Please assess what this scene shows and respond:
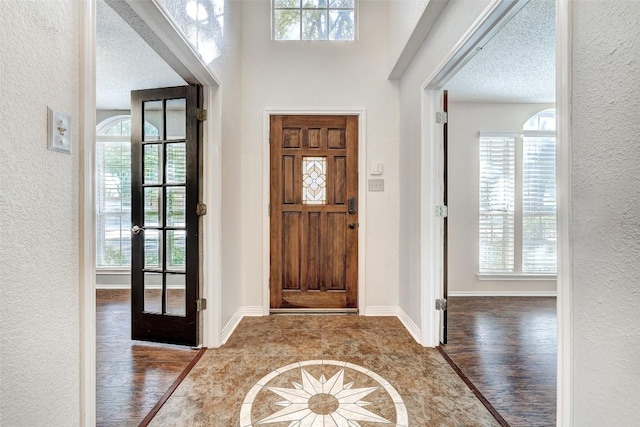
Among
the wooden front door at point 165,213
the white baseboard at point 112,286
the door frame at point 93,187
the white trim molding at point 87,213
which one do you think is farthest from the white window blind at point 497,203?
the white baseboard at point 112,286

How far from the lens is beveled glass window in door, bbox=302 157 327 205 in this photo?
311 cm

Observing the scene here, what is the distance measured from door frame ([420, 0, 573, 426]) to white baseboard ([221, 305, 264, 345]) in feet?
5.18

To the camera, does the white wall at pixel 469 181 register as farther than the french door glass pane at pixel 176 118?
Yes

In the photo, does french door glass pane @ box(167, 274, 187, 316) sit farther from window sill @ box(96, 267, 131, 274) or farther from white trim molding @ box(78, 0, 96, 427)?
window sill @ box(96, 267, 131, 274)

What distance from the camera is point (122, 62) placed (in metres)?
2.86

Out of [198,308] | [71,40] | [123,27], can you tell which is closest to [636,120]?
[71,40]

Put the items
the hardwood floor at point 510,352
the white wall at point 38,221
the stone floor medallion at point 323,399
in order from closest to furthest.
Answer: the white wall at point 38,221
the stone floor medallion at point 323,399
the hardwood floor at point 510,352

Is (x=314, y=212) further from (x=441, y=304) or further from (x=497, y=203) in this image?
(x=497, y=203)

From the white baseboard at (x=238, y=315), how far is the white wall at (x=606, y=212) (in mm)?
2227

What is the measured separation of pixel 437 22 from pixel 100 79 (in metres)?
3.31

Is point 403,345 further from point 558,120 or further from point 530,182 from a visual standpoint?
point 530,182

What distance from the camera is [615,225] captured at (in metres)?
0.88

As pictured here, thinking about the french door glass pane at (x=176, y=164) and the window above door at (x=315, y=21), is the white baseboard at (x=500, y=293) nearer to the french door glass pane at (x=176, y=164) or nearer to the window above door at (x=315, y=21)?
the window above door at (x=315, y=21)

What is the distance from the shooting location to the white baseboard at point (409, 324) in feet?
8.18
